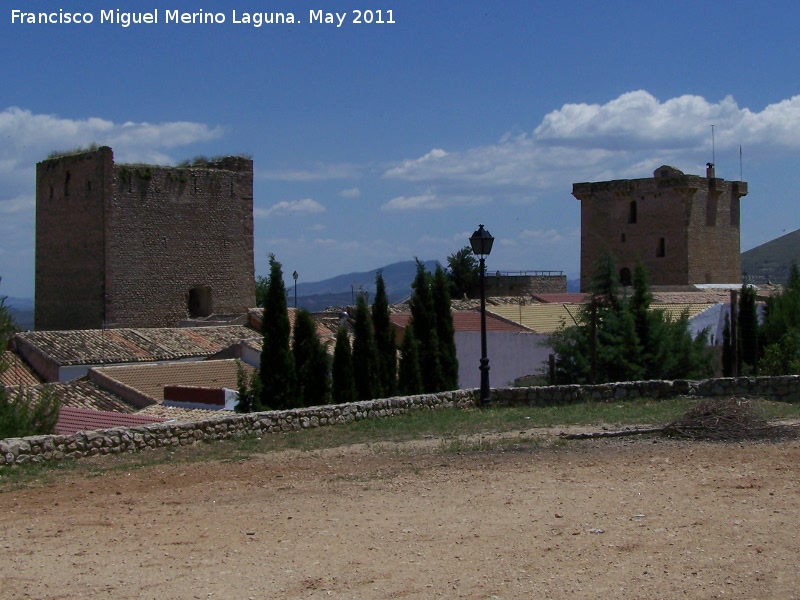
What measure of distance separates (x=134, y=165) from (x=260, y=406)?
18245 mm

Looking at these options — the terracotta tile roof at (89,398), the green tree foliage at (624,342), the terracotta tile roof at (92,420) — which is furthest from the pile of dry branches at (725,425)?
the terracotta tile roof at (89,398)

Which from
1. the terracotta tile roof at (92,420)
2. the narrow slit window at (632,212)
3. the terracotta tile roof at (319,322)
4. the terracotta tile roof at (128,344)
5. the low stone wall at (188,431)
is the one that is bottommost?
the terracotta tile roof at (92,420)

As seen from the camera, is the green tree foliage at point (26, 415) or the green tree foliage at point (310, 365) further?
the green tree foliage at point (310, 365)

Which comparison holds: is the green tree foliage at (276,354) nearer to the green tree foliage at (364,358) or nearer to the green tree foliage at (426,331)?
the green tree foliage at (364,358)

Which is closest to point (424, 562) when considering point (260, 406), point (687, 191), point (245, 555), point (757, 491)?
point (245, 555)

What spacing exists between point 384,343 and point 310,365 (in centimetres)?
251

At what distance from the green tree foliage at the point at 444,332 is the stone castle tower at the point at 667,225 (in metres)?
26.9

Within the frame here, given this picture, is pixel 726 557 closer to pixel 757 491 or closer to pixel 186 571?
pixel 757 491

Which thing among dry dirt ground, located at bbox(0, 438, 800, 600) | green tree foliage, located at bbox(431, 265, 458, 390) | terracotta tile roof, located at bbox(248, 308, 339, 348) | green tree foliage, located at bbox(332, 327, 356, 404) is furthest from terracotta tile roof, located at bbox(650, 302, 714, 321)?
dry dirt ground, located at bbox(0, 438, 800, 600)

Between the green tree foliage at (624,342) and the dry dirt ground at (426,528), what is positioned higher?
the green tree foliage at (624,342)

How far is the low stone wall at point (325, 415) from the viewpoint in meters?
11.0

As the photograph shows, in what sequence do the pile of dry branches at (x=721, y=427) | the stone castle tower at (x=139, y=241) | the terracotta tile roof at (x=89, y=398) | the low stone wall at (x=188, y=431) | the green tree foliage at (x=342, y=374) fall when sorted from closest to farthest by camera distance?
the low stone wall at (x=188, y=431) → the pile of dry branches at (x=721, y=427) → the green tree foliage at (x=342, y=374) → the terracotta tile roof at (x=89, y=398) → the stone castle tower at (x=139, y=241)

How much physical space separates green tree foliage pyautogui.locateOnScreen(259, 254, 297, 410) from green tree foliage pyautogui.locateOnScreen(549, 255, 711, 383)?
20.3 ft

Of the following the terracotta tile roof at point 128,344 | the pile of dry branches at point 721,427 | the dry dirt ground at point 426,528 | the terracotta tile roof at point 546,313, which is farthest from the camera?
the terracotta tile roof at point 546,313
